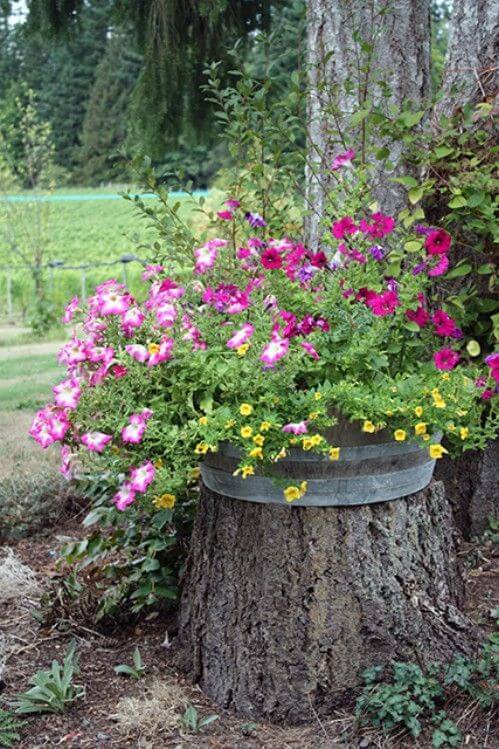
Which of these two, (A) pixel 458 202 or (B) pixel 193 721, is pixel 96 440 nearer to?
(B) pixel 193 721

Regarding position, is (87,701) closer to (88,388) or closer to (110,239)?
(88,388)

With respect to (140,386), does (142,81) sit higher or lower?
higher

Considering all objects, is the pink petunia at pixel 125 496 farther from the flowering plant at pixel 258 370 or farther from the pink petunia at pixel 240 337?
the pink petunia at pixel 240 337

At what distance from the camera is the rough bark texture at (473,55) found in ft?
9.60

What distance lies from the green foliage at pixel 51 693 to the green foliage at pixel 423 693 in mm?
737

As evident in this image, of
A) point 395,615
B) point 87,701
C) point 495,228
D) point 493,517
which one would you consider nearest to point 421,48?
point 495,228

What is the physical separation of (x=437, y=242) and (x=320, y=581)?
0.90m

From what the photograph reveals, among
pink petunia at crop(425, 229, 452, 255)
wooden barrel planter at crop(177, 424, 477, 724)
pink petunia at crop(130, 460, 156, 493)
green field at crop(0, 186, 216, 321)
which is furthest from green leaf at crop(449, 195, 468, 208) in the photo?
green field at crop(0, 186, 216, 321)

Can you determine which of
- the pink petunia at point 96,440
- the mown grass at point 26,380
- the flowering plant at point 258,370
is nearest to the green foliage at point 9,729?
the flowering plant at point 258,370

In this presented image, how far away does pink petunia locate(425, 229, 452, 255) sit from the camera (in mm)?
2160

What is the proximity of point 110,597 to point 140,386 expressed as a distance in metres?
0.83

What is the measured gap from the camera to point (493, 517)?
9.97 feet

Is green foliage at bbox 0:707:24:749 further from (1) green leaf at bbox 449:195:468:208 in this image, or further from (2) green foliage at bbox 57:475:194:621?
(1) green leaf at bbox 449:195:468:208

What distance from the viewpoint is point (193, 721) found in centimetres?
205
